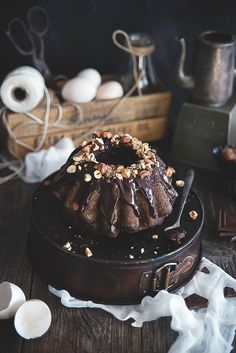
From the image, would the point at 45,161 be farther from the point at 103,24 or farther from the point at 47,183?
the point at 103,24

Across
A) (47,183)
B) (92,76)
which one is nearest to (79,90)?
(92,76)

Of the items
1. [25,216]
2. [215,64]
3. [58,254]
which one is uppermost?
[215,64]

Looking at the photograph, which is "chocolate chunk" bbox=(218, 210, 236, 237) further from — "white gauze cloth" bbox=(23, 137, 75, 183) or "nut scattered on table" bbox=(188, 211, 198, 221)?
"white gauze cloth" bbox=(23, 137, 75, 183)

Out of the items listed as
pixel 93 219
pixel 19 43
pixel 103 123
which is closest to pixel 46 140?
pixel 103 123

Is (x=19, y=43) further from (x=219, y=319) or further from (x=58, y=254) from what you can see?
(x=219, y=319)

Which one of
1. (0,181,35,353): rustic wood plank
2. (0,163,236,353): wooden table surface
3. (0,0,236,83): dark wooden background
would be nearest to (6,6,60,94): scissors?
(0,0,236,83): dark wooden background
